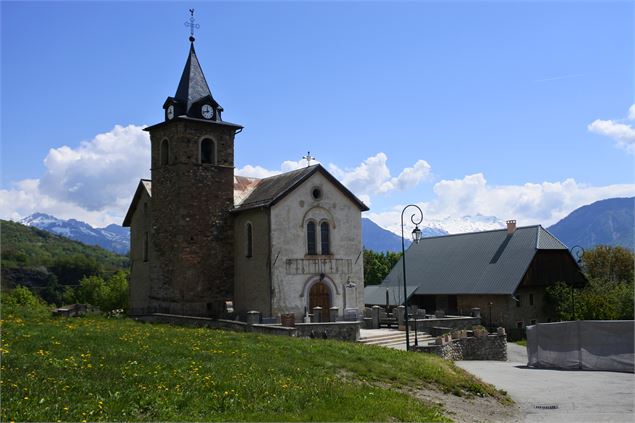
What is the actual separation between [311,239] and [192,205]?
731 cm

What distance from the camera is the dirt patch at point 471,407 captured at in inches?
607

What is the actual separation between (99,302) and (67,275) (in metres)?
66.0

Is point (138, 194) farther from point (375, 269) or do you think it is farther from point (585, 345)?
point (375, 269)

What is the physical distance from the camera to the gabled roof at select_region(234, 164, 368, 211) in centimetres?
3475

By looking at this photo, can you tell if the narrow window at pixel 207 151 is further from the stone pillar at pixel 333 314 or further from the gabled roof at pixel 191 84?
the stone pillar at pixel 333 314

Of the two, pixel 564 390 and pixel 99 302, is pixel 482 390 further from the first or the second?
pixel 99 302

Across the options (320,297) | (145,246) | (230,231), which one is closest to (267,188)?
(230,231)

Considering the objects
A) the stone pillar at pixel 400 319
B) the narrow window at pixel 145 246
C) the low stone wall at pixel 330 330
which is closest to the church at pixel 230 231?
the narrow window at pixel 145 246

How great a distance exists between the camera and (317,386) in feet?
48.7

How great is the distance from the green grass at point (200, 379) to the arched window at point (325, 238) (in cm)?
1489

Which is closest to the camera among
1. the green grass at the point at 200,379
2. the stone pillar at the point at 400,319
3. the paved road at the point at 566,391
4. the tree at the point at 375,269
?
the green grass at the point at 200,379

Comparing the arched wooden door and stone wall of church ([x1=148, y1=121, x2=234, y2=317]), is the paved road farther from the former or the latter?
stone wall of church ([x1=148, y1=121, x2=234, y2=317])

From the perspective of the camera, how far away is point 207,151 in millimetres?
37500

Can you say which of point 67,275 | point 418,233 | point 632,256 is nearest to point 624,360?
point 418,233
